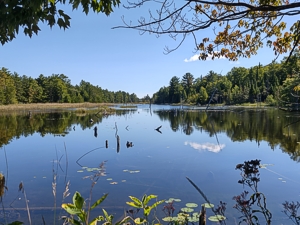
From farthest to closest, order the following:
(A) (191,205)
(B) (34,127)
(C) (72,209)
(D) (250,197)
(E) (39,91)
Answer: (E) (39,91) < (B) (34,127) < (A) (191,205) < (D) (250,197) < (C) (72,209)

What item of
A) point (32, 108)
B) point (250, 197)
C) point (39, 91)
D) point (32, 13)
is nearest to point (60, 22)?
point (32, 13)

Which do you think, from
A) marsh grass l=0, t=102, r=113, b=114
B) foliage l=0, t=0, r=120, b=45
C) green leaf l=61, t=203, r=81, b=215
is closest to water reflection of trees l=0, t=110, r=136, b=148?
foliage l=0, t=0, r=120, b=45

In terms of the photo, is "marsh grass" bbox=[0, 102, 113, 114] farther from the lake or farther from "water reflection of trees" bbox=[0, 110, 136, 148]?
the lake

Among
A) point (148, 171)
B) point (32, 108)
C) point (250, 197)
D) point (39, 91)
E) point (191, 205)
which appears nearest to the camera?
point (250, 197)

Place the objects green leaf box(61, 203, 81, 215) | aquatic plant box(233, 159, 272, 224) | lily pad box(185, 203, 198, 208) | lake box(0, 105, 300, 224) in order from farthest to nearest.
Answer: lake box(0, 105, 300, 224), lily pad box(185, 203, 198, 208), aquatic plant box(233, 159, 272, 224), green leaf box(61, 203, 81, 215)

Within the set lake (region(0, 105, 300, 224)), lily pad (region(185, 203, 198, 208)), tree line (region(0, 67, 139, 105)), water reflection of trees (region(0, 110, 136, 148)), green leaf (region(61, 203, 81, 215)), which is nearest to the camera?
green leaf (region(61, 203, 81, 215))

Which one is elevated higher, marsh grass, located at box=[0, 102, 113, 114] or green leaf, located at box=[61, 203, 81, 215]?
green leaf, located at box=[61, 203, 81, 215]

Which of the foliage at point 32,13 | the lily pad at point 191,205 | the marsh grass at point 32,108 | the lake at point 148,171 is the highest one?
the foliage at point 32,13

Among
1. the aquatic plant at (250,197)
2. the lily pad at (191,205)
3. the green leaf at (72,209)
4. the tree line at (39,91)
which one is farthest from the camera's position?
the tree line at (39,91)

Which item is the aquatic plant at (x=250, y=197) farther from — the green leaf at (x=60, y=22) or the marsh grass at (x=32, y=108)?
the marsh grass at (x=32, y=108)

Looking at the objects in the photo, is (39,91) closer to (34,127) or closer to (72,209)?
(34,127)

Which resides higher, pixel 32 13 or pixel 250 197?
pixel 32 13

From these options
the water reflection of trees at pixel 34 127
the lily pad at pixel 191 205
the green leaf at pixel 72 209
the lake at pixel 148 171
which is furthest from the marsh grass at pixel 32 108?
the green leaf at pixel 72 209

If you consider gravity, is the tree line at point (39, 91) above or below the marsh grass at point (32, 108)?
above
